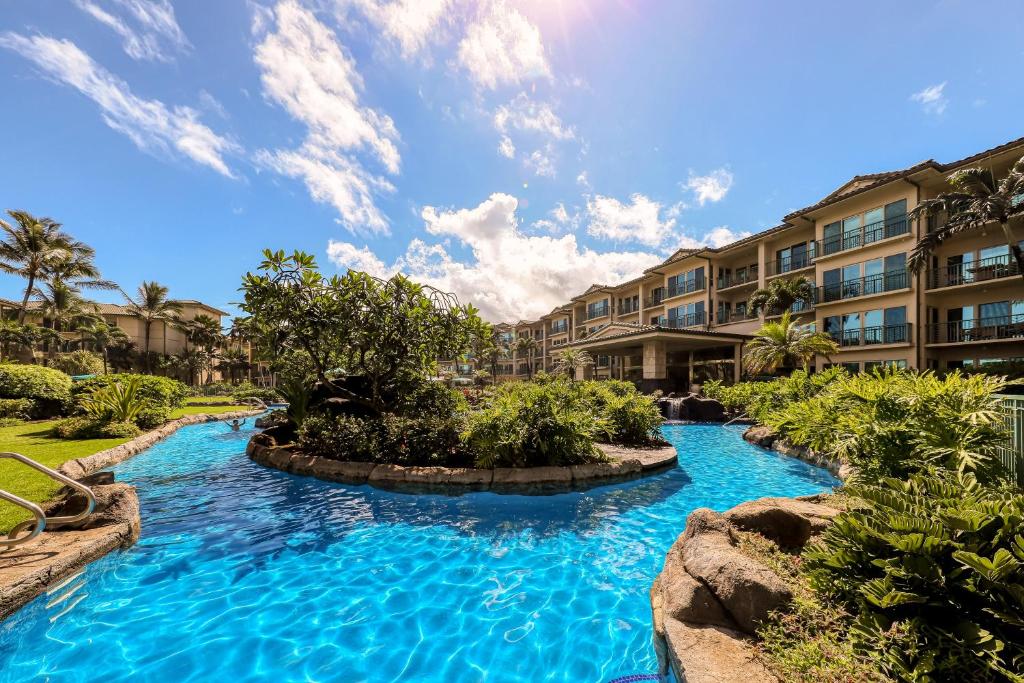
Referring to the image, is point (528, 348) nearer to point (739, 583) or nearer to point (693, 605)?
point (693, 605)

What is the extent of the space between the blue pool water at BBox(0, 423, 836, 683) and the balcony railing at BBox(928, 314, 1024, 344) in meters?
23.5

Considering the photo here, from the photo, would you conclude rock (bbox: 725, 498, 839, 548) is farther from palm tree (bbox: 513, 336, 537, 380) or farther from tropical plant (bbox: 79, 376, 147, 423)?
palm tree (bbox: 513, 336, 537, 380)

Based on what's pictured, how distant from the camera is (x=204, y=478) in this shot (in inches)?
389

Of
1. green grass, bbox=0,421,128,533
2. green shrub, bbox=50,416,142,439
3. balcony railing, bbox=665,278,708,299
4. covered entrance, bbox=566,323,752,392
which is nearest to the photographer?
green grass, bbox=0,421,128,533

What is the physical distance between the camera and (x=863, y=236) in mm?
24859

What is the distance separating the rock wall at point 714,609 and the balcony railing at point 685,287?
34.8 m

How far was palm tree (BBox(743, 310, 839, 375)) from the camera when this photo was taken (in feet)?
76.1

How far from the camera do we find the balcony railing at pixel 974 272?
789 inches

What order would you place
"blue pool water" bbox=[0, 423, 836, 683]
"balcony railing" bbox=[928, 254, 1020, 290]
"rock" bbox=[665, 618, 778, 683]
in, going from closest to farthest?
"rock" bbox=[665, 618, 778, 683]
"blue pool water" bbox=[0, 423, 836, 683]
"balcony railing" bbox=[928, 254, 1020, 290]

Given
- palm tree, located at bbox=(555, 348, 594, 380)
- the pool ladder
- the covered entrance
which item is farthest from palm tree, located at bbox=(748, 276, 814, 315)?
the pool ladder

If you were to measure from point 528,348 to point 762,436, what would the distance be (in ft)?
158

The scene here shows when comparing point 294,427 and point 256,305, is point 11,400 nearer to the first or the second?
point 294,427

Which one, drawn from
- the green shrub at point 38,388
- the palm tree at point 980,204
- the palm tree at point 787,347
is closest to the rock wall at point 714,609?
the palm tree at point 980,204

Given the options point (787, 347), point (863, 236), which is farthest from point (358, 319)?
point (863, 236)
